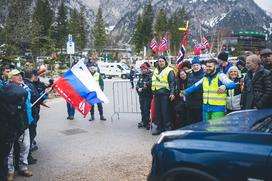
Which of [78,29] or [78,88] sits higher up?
[78,29]

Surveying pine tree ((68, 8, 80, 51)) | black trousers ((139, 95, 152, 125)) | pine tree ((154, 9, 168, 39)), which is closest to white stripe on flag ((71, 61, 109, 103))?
black trousers ((139, 95, 152, 125))

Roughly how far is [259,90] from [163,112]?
2.85 meters

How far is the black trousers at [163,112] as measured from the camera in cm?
818

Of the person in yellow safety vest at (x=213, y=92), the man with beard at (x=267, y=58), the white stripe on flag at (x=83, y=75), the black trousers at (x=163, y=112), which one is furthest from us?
the black trousers at (x=163, y=112)

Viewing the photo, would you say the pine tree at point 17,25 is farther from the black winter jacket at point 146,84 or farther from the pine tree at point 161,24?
the pine tree at point 161,24

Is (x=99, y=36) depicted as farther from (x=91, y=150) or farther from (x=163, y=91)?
(x=91, y=150)

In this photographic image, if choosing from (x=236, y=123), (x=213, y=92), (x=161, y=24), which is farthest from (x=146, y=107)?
(x=161, y=24)

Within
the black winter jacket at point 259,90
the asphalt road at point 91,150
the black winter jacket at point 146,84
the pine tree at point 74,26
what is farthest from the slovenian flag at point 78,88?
the pine tree at point 74,26

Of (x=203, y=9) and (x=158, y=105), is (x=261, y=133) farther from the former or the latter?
(x=203, y=9)

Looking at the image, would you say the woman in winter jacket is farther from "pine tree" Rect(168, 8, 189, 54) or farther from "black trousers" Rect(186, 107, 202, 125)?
"pine tree" Rect(168, 8, 189, 54)

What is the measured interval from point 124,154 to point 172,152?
11.5 feet

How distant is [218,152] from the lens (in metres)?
3.02

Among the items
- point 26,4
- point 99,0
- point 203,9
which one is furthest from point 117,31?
point 26,4

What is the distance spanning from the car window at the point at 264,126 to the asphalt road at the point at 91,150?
8.28 feet
